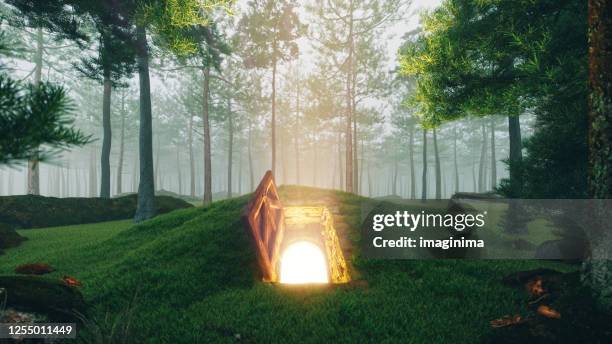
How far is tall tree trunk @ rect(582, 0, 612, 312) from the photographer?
4.23 meters

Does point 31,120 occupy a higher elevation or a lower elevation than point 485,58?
lower

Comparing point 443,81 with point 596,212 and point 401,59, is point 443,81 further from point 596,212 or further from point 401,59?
point 596,212

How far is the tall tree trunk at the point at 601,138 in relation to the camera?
167 inches

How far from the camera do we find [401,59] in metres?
8.03

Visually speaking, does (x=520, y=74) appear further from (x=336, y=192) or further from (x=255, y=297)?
(x=336, y=192)

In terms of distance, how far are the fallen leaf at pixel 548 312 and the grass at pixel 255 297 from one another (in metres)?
0.62

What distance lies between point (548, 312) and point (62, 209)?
1823 cm

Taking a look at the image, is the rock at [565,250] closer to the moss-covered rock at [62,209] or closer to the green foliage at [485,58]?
the green foliage at [485,58]

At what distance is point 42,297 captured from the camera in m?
4.61

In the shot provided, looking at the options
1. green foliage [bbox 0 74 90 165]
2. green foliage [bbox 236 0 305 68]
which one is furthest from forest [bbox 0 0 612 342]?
green foliage [bbox 236 0 305 68]

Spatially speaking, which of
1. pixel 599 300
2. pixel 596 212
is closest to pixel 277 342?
pixel 599 300

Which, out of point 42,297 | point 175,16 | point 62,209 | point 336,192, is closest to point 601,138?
point 42,297

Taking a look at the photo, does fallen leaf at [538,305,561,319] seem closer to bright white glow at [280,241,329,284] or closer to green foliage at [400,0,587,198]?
green foliage at [400,0,587,198]

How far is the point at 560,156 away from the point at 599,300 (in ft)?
12.1
